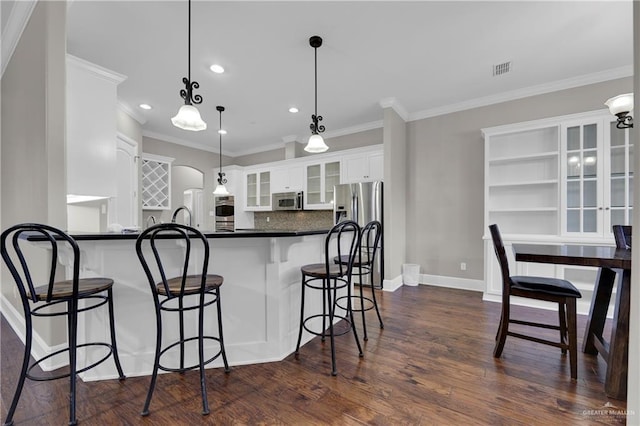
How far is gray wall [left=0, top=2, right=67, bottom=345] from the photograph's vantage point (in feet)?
6.78

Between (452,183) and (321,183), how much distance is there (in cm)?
224

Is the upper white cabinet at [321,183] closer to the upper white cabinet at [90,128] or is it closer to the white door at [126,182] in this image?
the white door at [126,182]

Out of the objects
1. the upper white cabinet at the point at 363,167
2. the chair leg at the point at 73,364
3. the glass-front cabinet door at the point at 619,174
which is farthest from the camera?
the upper white cabinet at the point at 363,167

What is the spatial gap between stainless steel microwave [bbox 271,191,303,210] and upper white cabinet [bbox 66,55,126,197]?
330 cm

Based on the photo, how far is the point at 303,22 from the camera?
8.20 feet

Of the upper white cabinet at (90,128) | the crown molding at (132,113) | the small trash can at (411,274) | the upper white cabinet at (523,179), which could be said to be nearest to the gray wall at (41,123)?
the upper white cabinet at (90,128)

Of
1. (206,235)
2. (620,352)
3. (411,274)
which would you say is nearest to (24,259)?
(206,235)

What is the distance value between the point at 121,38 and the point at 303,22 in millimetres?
1777

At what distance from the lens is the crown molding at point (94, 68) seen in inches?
96.3

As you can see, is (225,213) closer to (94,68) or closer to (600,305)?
→ (94,68)

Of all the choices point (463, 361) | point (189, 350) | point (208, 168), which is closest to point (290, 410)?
point (189, 350)

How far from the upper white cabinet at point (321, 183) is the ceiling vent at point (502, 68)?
2551 mm

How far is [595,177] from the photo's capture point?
3211 millimetres

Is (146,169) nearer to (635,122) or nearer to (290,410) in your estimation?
(290,410)
